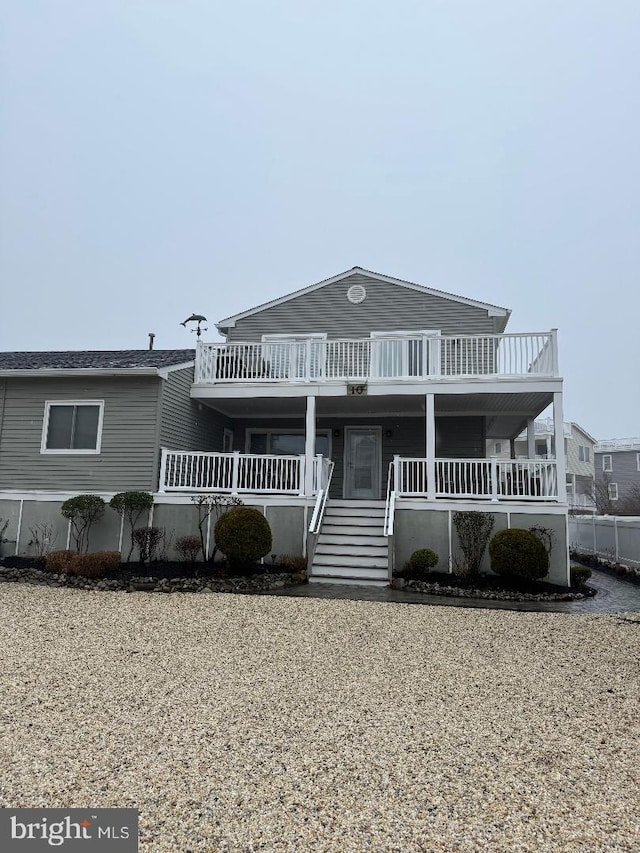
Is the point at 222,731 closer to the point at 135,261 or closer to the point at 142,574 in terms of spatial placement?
the point at 142,574

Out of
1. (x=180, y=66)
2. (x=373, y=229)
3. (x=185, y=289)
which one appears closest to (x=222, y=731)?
(x=180, y=66)

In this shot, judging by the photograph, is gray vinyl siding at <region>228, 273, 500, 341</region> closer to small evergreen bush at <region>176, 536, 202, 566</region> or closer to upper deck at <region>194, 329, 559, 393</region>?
upper deck at <region>194, 329, 559, 393</region>

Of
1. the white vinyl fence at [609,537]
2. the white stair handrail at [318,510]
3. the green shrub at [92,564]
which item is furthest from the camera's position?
the white vinyl fence at [609,537]

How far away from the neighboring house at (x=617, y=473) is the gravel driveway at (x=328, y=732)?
31.6 meters

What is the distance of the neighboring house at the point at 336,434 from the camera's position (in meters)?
11.2

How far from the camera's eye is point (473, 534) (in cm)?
1076

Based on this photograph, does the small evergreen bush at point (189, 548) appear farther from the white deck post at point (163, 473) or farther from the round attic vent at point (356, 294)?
the round attic vent at point (356, 294)

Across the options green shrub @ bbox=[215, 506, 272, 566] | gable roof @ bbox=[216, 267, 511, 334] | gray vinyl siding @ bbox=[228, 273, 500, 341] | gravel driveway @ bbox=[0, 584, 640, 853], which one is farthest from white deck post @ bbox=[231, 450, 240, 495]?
gable roof @ bbox=[216, 267, 511, 334]

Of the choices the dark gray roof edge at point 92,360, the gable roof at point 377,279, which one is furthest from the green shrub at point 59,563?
the gable roof at point 377,279

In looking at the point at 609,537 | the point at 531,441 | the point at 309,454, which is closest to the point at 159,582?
the point at 309,454

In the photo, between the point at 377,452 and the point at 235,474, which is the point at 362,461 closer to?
the point at 377,452

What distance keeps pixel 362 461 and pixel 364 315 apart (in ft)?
14.2

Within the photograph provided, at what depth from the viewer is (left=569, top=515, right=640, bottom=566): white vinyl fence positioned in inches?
525

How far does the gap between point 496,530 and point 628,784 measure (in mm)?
8005
